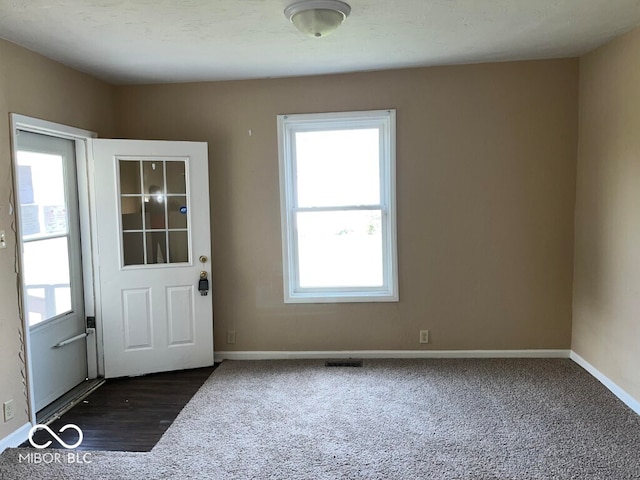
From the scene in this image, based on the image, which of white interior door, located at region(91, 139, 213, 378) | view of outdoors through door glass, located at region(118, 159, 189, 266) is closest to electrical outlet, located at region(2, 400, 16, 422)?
white interior door, located at region(91, 139, 213, 378)

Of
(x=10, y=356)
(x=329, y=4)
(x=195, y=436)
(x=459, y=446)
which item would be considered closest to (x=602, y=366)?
(x=459, y=446)

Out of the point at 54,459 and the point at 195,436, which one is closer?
the point at 54,459

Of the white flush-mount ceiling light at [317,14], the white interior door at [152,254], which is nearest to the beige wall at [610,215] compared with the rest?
the white flush-mount ceiling light at [317,14]

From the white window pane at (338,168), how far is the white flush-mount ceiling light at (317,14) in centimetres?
143

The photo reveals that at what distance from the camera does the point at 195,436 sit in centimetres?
276

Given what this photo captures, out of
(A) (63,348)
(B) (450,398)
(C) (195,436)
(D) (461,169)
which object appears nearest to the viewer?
(C) (195,436)

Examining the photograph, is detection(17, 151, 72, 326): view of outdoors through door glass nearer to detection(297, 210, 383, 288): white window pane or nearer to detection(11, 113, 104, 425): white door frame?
detection(11, 113, 104, 425): white door frame

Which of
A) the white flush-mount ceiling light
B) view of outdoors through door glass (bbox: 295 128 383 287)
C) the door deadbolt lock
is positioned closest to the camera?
Answer: the white flush-mount ceiling light

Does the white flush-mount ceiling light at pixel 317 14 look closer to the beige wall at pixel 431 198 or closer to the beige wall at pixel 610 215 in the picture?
the beige wall at pixel 431 198

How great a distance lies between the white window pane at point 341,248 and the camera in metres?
3.99

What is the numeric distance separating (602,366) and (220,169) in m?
3.36

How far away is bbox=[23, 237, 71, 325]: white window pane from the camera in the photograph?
3.11m

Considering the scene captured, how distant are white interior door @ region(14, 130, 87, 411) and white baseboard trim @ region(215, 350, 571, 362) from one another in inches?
46.9

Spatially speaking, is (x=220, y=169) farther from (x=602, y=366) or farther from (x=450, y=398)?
(x=602, y=366)
